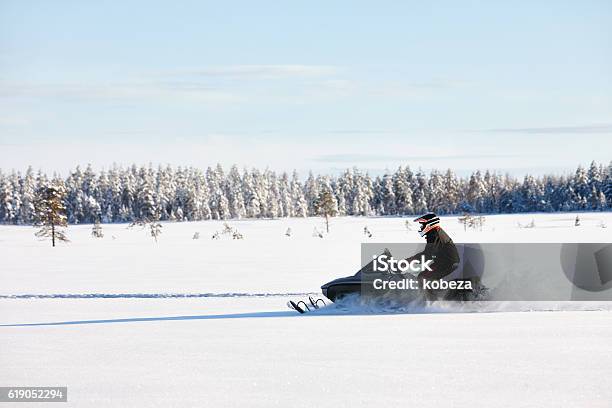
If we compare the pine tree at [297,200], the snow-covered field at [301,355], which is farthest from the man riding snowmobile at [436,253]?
the pine tree at [297,200]

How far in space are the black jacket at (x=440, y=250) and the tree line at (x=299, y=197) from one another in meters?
111

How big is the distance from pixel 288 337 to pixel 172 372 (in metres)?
→ 2.50

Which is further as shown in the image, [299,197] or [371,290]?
[299,197]

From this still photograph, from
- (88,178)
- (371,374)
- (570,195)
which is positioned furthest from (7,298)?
(88,178)

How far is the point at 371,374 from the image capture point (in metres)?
6.71

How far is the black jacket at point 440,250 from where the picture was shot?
39.4 feet

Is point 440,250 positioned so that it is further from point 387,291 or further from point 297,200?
point 297,200

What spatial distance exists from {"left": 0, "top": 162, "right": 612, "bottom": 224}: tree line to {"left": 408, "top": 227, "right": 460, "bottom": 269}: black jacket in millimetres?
110918

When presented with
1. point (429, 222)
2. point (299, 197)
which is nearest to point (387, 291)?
point (429, 222)

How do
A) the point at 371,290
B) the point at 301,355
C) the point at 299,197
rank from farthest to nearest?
the point at 299,197, the point at 371,290, the point at 301,355

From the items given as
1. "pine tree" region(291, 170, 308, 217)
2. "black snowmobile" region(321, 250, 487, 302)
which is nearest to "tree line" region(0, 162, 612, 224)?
"pine tree" region(291, 170, 308, 217)

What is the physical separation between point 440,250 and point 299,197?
15640 cm

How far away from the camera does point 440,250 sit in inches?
479

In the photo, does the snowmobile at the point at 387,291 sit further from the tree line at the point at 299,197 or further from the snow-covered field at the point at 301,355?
the tree line at the point at 299,197
